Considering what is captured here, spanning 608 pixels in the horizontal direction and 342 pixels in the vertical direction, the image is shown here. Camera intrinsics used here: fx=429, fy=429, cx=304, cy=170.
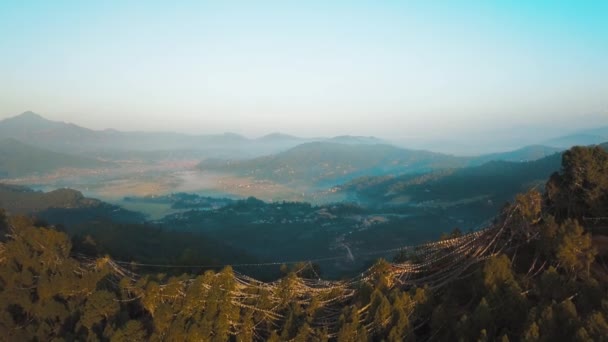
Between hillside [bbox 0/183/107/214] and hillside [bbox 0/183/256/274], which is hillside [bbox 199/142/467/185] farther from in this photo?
hillside [bbox 0/183/256/274]

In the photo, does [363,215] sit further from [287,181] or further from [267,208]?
[287,181]

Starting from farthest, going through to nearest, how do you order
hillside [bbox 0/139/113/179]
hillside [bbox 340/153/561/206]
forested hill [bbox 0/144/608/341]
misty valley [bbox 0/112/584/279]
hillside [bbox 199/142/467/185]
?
1. hillside [bbox 199/142/467/185]
2. hillside [bbox 0/139/113/179]
3. hillside [bbox 340/153/561/206]
4. misty valley [bbox 0/112/584/279]
5. forested hill [bbox 0/144/608/341]

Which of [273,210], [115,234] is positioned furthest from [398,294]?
[273,210]

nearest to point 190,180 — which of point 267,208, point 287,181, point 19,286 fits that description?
point 287,181

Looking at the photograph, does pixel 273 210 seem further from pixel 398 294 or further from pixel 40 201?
pixel 398 294

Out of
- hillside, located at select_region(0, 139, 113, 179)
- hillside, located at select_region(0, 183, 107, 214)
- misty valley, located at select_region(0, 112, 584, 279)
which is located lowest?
misty valley, located at select_region(0, 112, 584, 279)

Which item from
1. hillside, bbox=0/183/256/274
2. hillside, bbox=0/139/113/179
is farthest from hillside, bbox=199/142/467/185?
hillside, bbox=0/183/256/274

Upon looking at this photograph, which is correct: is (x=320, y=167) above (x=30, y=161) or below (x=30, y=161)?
below

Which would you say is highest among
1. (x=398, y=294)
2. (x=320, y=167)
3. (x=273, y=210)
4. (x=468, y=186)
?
(x=398, y=294)
